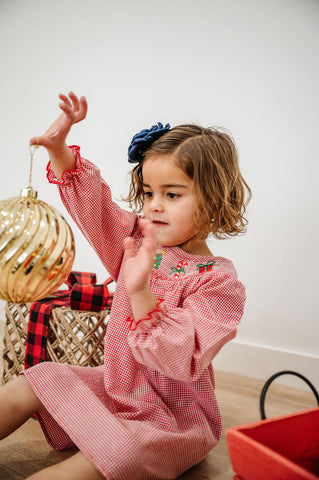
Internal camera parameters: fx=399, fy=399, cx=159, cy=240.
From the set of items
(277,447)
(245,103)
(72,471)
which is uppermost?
(245,103)

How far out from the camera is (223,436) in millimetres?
873

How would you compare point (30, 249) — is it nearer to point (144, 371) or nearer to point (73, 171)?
point (73, 171)

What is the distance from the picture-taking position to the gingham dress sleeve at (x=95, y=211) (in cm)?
69

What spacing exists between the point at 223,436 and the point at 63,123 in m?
0.72

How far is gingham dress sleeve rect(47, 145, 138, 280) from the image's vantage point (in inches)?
27.1

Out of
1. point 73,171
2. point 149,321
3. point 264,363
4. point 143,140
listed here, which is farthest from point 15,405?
point 264,363

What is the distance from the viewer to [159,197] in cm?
74

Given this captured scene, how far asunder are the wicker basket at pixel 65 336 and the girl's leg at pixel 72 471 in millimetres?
299

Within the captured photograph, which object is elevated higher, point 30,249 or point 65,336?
point 30,249

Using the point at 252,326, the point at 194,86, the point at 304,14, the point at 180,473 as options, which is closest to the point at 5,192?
the point at 194,86

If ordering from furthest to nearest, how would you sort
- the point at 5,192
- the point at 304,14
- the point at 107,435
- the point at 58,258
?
the point at 5,192 < the point at 304,14 < the point at 107,435 < the point at 58,258

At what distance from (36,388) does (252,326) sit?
788mm

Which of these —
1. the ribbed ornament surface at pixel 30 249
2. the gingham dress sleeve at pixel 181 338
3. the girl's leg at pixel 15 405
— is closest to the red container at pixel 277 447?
the gingham dress sleeve at pixel 181 338

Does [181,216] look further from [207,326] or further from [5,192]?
[5,192]
